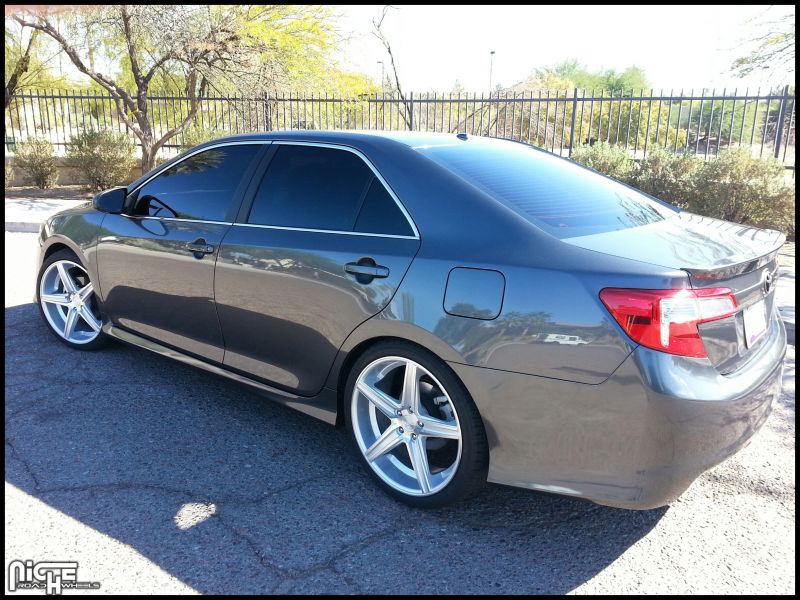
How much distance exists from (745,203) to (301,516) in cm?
960

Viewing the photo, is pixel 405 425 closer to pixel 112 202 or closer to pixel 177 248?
pixel 177 248

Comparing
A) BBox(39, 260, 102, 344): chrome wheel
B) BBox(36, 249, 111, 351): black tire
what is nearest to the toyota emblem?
BBox(36, 249, 111, 351): black tire

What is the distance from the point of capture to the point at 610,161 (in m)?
12.0

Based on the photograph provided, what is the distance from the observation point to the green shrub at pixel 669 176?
10.8 meters

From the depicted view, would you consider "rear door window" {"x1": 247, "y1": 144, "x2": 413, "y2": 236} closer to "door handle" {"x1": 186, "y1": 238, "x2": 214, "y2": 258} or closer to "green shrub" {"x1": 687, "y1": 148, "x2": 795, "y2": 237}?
"door handle" {"x1": 186, "y1": 238, "x2": 214, "y2": 258}

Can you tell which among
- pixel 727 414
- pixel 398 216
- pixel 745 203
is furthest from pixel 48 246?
pixel 745 203

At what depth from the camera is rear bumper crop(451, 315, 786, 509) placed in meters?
2.28

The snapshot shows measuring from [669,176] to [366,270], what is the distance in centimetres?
947

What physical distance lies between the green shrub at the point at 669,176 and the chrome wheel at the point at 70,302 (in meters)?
8.88

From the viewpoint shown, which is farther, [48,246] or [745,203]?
[745,203]

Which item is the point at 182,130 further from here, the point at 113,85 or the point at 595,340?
the point at 595,340

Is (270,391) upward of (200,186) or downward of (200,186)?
downward

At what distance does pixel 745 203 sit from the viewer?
1016 cm

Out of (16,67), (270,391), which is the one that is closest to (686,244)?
(270,391)
